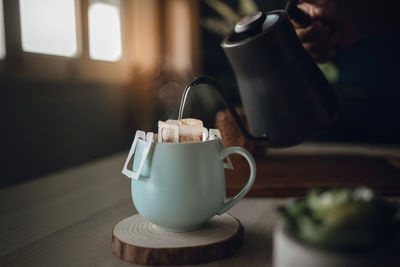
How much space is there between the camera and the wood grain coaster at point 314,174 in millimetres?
760

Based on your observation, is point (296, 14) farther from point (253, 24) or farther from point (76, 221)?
point (76, 221)

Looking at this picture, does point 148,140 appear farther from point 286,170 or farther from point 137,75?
point 137,75

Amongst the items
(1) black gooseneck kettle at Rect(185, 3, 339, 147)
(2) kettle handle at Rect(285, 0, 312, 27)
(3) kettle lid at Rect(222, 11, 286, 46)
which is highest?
(2) kettle handle at Rect(285, 0, 312, 27)

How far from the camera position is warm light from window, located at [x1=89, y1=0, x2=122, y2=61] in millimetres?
2201

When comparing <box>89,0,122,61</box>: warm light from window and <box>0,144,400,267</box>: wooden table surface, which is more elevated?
<box>89,0,122,61</box>: warm light from window

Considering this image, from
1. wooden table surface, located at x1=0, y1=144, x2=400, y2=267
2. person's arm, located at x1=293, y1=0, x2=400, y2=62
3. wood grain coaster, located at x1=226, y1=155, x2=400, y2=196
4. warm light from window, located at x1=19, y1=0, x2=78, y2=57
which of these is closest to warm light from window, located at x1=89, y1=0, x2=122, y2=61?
warm light from window, located at x1=19, y1=0, x2=78, y2=57

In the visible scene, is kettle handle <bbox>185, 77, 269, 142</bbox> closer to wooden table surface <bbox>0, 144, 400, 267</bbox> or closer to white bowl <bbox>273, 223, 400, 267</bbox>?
wooden table surface <bbox>0, 144, 400, 267</bbox>

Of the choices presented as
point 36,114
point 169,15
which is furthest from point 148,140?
point 169,15

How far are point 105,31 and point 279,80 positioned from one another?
204 cm

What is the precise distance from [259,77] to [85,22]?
173cm

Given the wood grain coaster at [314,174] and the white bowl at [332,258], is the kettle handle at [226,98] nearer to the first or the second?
the wood grain coaster at [314,174]

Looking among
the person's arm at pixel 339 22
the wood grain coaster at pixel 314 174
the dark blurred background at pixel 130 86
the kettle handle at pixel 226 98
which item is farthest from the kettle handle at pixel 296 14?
the dark blurred background at pixel 130 86

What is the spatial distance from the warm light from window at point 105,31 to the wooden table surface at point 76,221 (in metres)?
1.43

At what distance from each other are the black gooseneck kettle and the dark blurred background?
4.18ft
